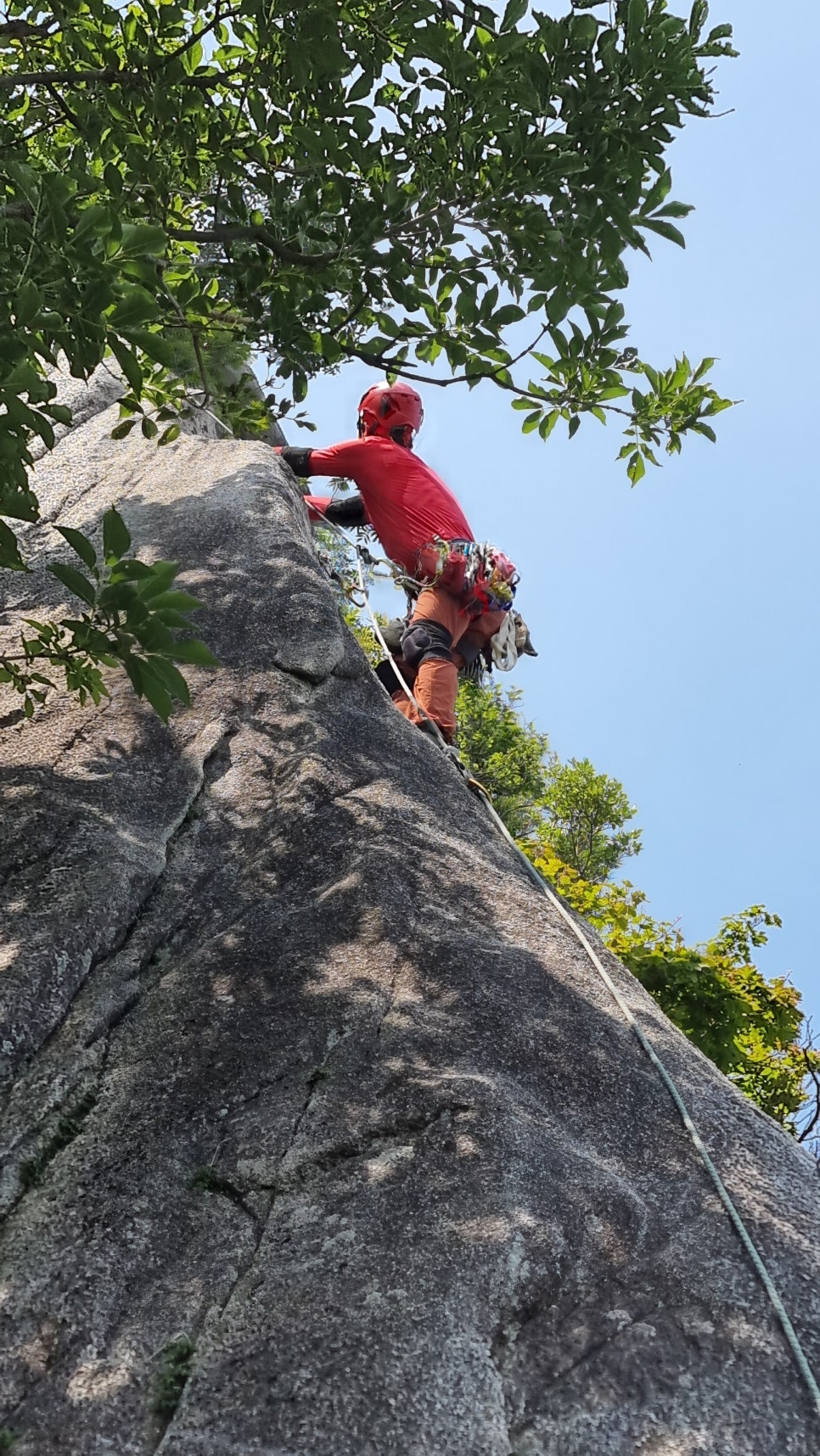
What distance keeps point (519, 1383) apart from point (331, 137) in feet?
14.9

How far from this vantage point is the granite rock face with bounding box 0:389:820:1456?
3068 mm

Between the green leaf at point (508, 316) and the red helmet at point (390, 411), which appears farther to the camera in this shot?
the red helmet at point (390, 411)

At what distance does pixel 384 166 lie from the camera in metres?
5.28

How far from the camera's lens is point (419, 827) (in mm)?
5387

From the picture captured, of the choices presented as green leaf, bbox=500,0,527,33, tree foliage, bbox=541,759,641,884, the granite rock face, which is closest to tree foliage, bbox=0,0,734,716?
green leaf, bbox=500,0,527,33

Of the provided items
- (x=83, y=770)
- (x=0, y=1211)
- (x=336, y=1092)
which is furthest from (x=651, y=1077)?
(x=83, y=770)

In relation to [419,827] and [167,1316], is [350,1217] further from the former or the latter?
[419,827]

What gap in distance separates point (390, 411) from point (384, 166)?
3677 millimetres

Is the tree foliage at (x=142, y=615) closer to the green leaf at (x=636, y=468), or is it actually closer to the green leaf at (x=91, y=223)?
the green leaf at (x=91, y=223)

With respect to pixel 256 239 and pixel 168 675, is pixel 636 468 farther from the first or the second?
pixel 168 675

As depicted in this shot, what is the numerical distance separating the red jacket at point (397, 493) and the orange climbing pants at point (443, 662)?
0.35 metres

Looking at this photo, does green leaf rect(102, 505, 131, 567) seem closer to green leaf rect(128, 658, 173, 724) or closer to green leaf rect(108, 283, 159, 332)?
green leaf rect(128, 658, 173, 724)

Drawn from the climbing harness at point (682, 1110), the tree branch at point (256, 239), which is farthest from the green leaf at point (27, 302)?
the climbing harness at point (682, 1110)

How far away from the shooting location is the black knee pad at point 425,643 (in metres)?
8.23
